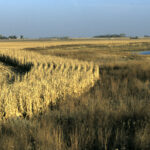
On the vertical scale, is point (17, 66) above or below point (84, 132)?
above

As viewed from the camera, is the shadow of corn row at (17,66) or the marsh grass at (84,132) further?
the shadow of corn row at (17,66)

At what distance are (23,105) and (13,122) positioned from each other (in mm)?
844

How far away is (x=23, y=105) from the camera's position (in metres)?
5.06

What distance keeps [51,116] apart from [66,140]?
1.32 metres

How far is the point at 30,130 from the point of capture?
3.64 meters

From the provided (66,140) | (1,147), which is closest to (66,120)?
(66,140)

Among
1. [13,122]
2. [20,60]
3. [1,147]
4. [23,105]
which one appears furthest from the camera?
[20,60]

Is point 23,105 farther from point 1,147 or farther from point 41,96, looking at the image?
point 1,147

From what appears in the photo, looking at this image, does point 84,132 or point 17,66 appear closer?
point 84,132

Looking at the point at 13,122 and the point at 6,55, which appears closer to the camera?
the point at 13,122

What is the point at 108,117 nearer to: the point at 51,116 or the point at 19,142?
the point at 51,116

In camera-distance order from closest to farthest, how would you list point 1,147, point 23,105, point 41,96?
1. point 1,147
2. point 23,105
3. point 41,96

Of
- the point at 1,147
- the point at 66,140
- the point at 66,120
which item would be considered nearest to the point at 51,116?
the point at 66,120

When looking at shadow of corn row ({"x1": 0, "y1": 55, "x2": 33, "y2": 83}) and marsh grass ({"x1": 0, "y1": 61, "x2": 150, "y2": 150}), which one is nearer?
marsh grass ({"x1": 0, "y1": 61, "x2": 150, "y2": 150})
